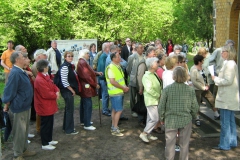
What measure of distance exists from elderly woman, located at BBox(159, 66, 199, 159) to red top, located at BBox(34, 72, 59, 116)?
7.08ft

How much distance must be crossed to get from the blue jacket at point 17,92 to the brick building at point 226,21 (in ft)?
21.4

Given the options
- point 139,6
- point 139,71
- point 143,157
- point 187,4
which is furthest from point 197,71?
point 187,4

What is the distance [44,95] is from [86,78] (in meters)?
1.26

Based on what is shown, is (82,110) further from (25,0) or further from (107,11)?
(107,11)

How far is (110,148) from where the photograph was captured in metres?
5.57

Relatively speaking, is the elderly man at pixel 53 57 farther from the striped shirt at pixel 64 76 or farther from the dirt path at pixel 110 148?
the striped shirt at pixel 64 76

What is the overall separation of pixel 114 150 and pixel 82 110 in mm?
1753

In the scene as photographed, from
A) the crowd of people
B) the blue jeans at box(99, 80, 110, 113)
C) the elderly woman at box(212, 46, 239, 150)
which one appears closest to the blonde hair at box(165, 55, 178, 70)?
the crowd of people

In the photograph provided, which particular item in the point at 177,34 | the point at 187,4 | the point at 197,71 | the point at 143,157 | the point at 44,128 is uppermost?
the point at 187,4

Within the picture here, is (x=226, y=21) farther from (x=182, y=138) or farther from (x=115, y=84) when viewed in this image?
(x=182, y=138)

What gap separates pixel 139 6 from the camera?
1738cm

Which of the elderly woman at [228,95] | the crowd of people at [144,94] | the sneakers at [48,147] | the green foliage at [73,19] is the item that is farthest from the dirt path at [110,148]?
the green foliage at [73,19]

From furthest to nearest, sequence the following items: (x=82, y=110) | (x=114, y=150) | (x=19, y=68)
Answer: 1. (x=82, y=110)
2. (x=114, y=150)
3. (x=19, y=68)

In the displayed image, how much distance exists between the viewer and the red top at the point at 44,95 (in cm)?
523
